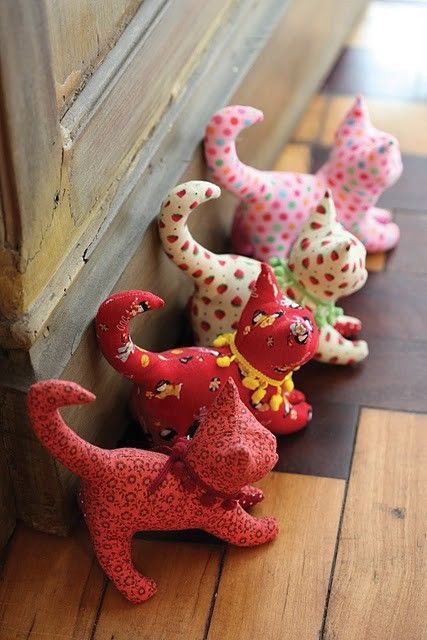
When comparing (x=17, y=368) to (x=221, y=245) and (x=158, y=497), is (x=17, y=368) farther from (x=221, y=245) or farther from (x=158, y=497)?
(x=221, y=245)

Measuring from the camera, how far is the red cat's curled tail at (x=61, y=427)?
3.50ft

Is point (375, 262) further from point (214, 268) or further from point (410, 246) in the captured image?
point (214, 268)

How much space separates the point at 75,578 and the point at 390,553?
377mm

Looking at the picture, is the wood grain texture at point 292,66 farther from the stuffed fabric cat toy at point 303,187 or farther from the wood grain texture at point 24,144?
the wood grain texture at point 24,144

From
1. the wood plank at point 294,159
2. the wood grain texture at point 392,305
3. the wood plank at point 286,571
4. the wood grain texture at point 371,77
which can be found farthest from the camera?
the wood grain texture at point 371,77

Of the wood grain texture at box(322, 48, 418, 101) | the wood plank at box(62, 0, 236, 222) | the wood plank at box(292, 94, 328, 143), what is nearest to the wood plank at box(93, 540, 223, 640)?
the wood plank at box(62, 0, 236, 222)

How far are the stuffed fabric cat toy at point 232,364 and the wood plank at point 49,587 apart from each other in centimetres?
18

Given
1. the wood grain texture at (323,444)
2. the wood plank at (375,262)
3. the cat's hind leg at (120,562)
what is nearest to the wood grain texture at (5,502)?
the cat's hind leg at (120,562)

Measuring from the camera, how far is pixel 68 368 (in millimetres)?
1202

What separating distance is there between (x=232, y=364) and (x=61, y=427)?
28cm

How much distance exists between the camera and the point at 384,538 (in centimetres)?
130

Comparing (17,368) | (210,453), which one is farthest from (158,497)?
(17,368)

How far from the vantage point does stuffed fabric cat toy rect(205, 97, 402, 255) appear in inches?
60.7

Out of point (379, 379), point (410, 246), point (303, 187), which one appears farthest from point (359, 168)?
point (379, 379)
